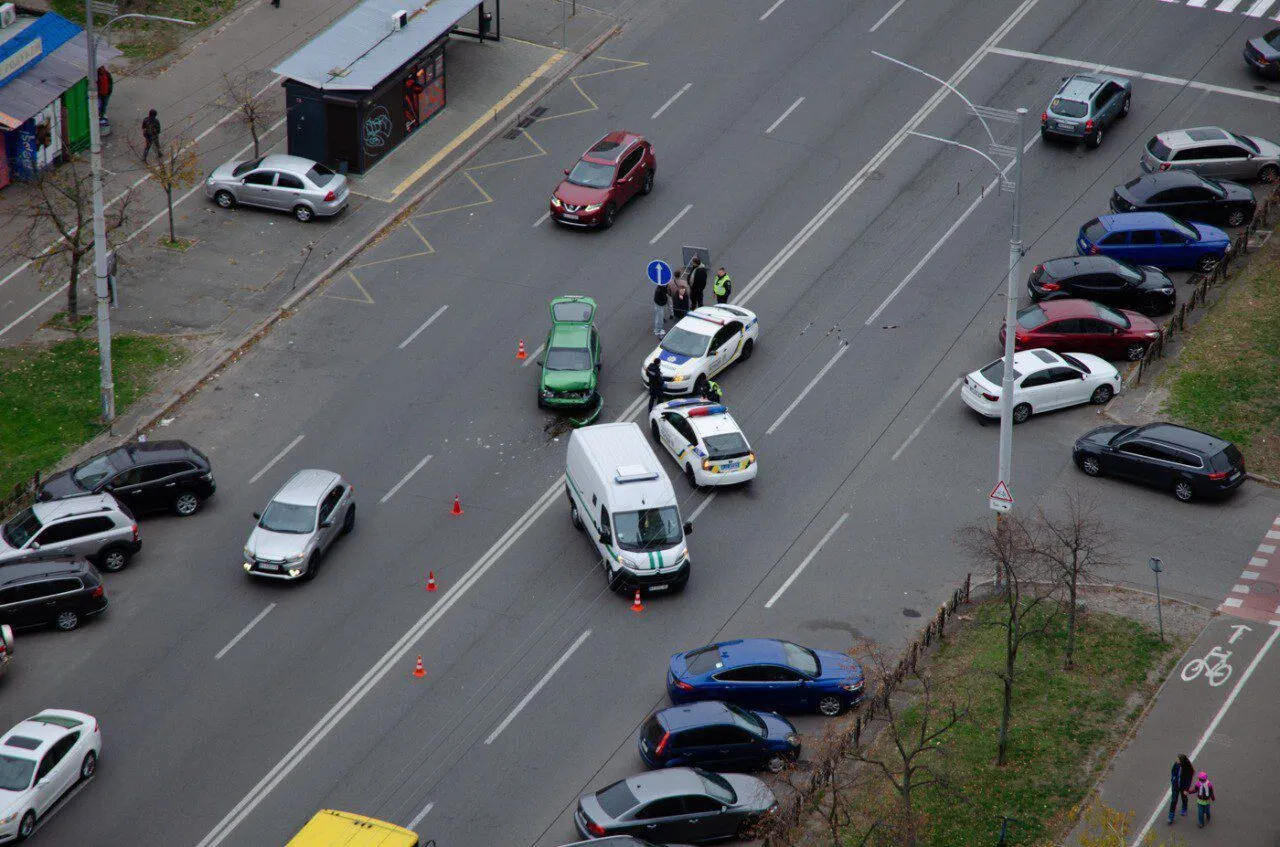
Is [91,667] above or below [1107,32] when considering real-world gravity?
below

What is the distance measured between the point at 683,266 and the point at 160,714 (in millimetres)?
19697

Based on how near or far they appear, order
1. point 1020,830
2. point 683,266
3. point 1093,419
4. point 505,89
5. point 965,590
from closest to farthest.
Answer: point 1020,830
point 965,590
point 1093,419
point 683,266
point 505,89

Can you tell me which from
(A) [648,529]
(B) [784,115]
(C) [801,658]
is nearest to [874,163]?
(B) [784,115]

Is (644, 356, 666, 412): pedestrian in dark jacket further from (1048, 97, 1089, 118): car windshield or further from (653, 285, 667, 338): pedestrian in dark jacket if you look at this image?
(1048, 97, 1089, 118): car windshield

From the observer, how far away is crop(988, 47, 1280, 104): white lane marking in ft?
173

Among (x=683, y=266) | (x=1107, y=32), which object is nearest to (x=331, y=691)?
(x=683, y=266)

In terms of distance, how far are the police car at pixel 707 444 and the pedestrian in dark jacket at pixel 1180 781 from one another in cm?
1242

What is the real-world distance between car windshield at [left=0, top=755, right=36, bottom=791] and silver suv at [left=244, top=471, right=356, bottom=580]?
6912mm

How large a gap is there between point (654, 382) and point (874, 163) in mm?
13364

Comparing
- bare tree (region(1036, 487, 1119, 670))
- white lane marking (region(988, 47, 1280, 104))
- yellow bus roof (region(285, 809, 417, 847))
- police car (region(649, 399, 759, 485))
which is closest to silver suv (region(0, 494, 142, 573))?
yellow bus roof (region(285, 809, 417, 847))

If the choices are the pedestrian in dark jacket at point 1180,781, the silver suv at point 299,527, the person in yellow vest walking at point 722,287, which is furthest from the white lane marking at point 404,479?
the pedestrian in dark jacket at point 1180,781

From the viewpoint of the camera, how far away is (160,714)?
3278 cm

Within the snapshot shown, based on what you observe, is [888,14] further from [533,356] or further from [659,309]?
[533,356]

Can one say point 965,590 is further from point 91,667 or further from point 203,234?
point 203,234
